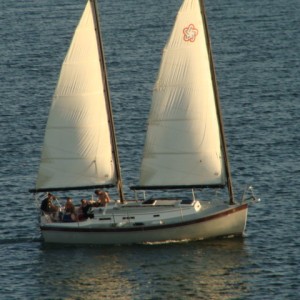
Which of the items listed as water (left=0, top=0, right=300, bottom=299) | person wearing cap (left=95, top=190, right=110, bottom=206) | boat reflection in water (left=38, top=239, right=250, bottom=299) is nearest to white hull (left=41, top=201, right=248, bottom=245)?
boat reflection in water (left=38, top=239, right=250, bottom=299)

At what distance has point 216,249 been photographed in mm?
103312

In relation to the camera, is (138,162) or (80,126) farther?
(138,162)

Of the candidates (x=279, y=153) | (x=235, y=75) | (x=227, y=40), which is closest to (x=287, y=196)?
(x=279, y=153)

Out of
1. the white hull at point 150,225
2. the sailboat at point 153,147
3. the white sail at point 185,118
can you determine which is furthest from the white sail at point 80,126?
the white sail at point 185,118

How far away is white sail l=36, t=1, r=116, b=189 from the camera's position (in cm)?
10369

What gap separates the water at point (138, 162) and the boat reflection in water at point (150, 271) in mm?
68

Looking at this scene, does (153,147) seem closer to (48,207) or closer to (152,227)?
(152,227)

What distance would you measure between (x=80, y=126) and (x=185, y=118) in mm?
7500

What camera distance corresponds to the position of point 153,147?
10425cm

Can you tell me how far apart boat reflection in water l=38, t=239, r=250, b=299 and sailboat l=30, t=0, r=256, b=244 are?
123 centimetres

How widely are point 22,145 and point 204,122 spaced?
114 ft

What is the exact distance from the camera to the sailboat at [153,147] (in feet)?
339

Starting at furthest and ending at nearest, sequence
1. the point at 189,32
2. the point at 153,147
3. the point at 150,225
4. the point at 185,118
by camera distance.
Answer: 1. the point at 153,147
2. the point at 185,118
3. the point at 150,225
4. the point at 189,32

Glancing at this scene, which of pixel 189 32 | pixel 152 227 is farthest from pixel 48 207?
pixel 189 32
